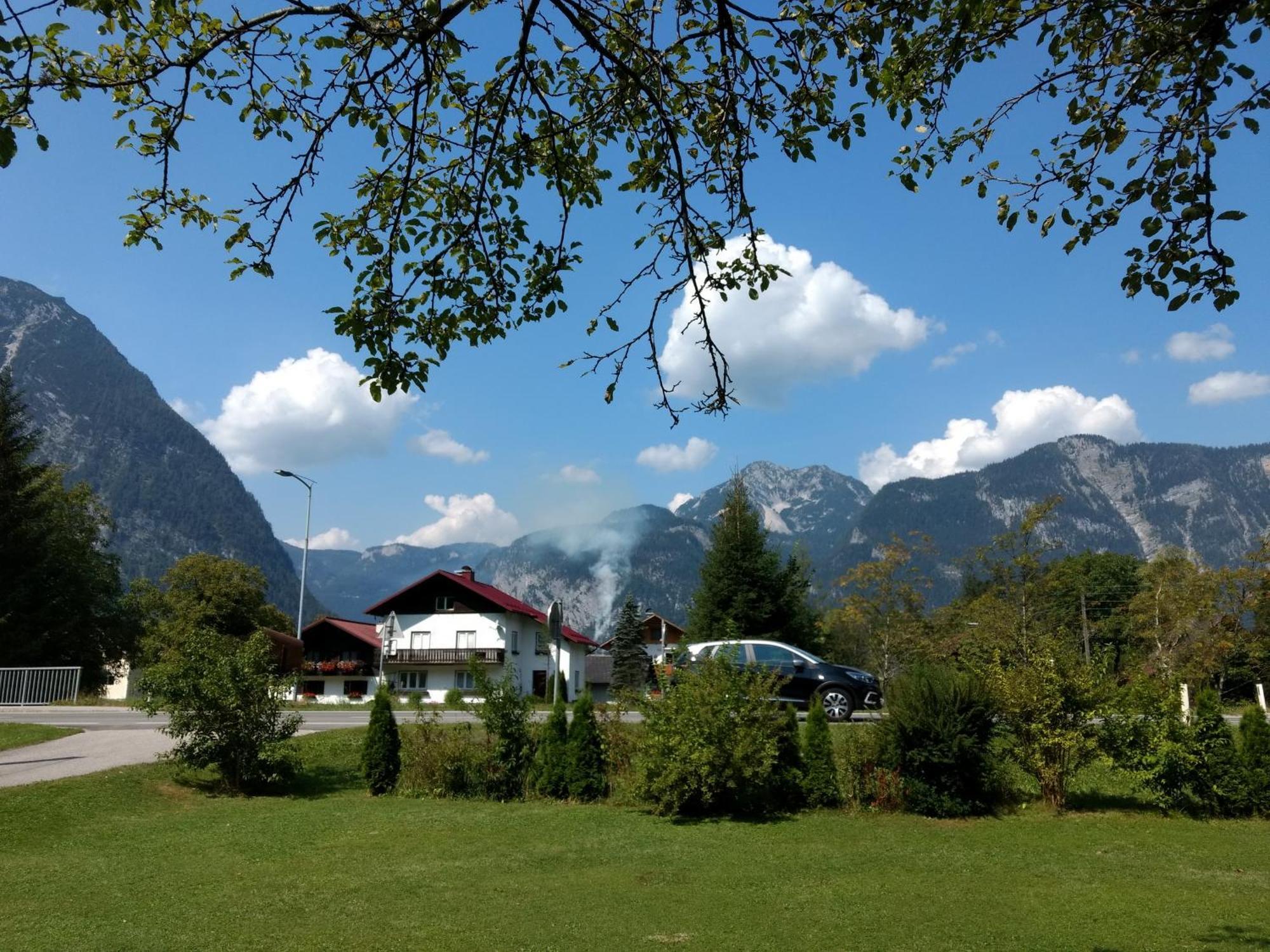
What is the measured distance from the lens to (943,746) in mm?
12305

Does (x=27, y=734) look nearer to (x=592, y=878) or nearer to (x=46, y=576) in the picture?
(x=592, y=878)

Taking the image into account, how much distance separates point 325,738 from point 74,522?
134ft

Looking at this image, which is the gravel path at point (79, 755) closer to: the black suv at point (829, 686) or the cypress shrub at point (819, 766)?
the cypress shrub at point (819, 766)

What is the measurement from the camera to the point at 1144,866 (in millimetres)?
9367

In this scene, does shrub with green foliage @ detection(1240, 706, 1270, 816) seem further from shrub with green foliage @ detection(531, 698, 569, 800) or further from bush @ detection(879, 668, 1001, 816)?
shrub with green foliage @ detection(531, 698, 569, 800)

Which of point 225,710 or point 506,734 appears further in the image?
point 506,734

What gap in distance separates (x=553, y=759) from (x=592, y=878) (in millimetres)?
4990

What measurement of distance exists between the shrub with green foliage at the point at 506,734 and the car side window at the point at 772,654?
5.25m

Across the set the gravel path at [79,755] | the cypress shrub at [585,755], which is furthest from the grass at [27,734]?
the cypress shrub at [585,755]

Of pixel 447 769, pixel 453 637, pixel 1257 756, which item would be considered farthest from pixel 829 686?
pixel 453 637

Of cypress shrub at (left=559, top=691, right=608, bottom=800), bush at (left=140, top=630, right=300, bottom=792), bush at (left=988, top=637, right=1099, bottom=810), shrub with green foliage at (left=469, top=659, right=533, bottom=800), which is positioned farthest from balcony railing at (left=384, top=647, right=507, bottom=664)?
bush at (left=988, top=637, right=1099, bottom=810)

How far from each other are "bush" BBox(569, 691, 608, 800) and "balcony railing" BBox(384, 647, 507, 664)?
126 ft

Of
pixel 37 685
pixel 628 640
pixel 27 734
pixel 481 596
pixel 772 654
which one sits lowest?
pixel 27 734

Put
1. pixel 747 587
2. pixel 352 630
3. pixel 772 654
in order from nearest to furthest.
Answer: pixel 772 654 < pixel 747 587 < pixel 352 630
